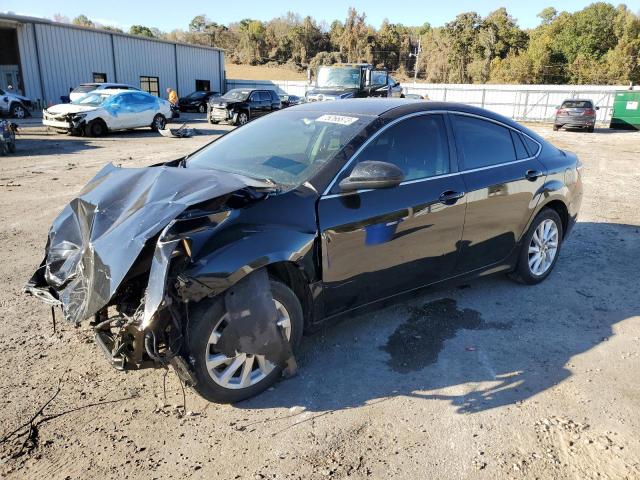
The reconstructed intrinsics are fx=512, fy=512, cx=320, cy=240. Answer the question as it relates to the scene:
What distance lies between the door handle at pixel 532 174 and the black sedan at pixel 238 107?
1901 cm

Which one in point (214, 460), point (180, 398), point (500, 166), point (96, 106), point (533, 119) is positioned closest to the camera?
point (214, 460)

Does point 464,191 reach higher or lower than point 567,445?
higher

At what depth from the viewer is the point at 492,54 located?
58.2 m

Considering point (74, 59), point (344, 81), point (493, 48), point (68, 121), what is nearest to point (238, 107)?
point (344, 81)

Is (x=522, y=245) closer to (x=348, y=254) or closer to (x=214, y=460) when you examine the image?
(x=348, y=254)

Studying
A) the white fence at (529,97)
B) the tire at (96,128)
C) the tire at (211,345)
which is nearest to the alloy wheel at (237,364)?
the tire at (211,345)

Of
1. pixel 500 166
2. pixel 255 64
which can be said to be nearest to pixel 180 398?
pixel 500 166

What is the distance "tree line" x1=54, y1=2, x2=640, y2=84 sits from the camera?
50344mm

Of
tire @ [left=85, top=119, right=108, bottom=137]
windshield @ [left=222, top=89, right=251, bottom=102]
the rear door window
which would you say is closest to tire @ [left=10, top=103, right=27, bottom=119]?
tire @ [left=85, top=119, right=108, bottom=137]

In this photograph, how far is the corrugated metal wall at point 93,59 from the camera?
27.8 meters

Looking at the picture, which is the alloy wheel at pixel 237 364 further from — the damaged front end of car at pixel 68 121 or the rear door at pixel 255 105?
the rear door at pixel 255 105

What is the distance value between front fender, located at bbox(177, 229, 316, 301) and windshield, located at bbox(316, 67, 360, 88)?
1662 centimetres

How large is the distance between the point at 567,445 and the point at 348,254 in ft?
5.41

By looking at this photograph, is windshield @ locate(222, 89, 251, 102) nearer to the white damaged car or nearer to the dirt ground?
the white damaged car
